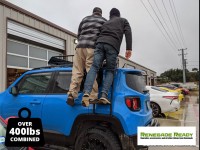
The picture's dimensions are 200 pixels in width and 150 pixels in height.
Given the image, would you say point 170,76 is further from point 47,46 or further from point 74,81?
point 74,81

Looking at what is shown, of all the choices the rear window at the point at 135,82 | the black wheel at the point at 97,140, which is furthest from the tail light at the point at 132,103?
the black wheel at the point at 97,140

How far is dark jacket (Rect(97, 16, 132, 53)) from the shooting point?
14.1 ft

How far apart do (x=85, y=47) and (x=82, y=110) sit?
113 cm

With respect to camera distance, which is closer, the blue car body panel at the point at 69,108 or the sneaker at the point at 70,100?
the blue car body panel at the point at 69,108

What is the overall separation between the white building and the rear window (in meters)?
4.62

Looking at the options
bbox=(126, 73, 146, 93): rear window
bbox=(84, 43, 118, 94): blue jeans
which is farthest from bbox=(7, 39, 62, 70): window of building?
bbox=(126, 73, 146, 93): rear window

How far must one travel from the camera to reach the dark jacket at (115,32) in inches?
169

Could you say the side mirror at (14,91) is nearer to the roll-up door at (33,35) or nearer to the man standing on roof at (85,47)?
the man standing on roof at (85,47)

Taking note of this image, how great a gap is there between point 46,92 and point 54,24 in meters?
9.06

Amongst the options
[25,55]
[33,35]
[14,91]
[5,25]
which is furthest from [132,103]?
[33,35]

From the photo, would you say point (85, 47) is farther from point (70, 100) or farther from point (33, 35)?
point (33, 35)

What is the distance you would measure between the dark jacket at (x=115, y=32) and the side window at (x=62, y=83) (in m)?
0.89

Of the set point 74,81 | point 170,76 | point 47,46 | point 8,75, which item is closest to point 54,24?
point 47,46

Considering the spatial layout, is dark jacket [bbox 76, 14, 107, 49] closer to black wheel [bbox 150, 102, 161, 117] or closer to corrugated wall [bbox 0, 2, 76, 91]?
corrugated wall [bbox 0, 2, 76, 91]
